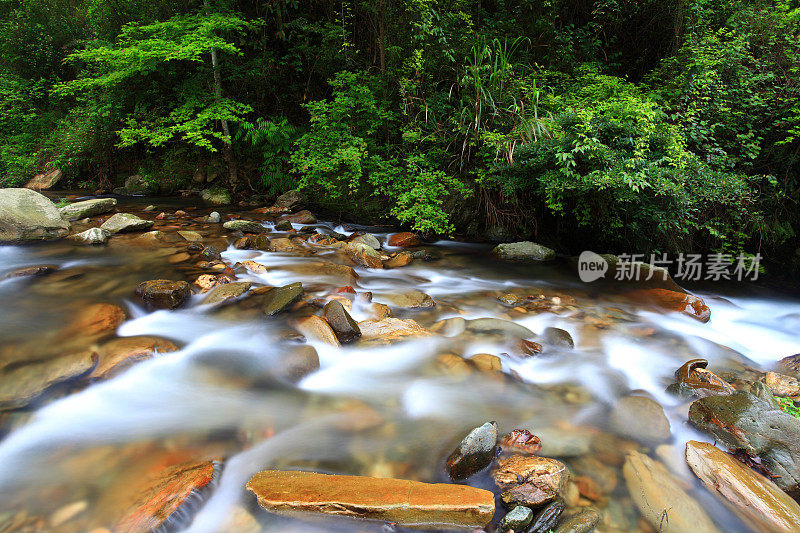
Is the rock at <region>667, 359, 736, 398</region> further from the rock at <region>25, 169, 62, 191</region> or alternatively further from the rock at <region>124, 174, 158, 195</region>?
the rock at <region>25, 169, 62, 191</region>

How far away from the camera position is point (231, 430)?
97.0 inches

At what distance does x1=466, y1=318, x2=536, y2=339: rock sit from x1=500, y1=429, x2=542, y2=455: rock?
133 cm

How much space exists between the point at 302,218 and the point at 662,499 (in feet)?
23.0

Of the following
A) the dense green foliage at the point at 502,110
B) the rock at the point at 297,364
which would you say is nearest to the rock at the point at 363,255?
the dense green foliage at the point at 502,110

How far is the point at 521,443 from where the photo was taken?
7.80 feet

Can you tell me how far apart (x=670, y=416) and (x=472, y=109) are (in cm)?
541

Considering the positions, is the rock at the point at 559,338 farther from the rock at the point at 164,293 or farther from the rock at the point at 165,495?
the rock at the point at 164,293

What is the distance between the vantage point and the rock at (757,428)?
2.16 m

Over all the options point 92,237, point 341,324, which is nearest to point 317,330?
point 341,324

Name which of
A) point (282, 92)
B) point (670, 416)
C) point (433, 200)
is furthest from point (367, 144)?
point (670, 416)

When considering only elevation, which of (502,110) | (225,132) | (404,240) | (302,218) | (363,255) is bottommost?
(363,255)

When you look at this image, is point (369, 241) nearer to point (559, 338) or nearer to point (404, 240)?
point (404, 240)

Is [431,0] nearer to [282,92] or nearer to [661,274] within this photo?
[282,92]

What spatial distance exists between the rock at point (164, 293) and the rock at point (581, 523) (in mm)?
3871
